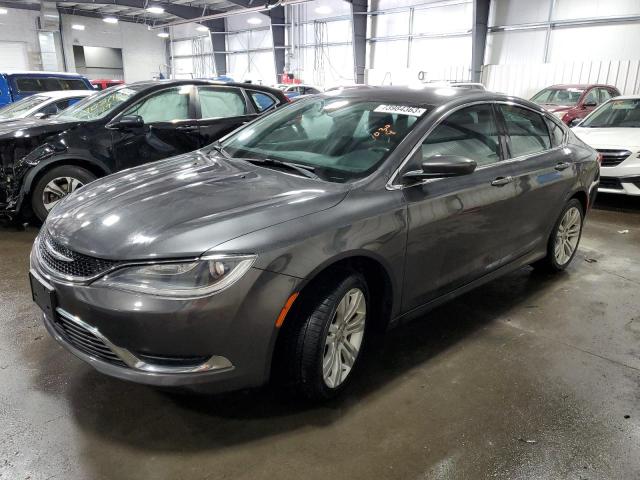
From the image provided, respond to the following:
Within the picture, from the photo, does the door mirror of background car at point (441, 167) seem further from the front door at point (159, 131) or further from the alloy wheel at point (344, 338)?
the front door at point (159, 131)

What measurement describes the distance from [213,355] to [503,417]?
1333 mm

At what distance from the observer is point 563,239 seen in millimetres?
3881

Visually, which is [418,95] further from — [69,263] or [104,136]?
[104,136]

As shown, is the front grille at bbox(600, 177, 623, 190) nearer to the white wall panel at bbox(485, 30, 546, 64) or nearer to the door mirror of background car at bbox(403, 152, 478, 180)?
the door mirror of background car at bbox(403, 152, 478, 180)

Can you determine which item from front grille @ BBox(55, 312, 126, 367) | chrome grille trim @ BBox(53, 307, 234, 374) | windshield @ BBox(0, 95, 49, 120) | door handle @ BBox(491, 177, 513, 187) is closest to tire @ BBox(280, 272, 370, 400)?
chrome grille trim @ BBox(53, 307, 234, 374)

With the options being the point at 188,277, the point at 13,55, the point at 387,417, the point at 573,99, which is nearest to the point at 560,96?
the point at 573,99

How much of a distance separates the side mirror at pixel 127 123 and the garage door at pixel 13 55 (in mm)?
21528

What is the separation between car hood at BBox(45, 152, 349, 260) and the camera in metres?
1.88

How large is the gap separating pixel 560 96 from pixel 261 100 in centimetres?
896

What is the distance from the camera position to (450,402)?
2361mm

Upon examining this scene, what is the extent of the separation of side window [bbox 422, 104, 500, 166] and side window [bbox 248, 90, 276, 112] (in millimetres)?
3537

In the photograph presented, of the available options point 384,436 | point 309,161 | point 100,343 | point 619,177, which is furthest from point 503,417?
point 619,177

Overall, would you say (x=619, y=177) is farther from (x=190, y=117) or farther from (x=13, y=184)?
(x=13, y=184)

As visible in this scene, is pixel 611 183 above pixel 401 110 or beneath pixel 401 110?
beneath
